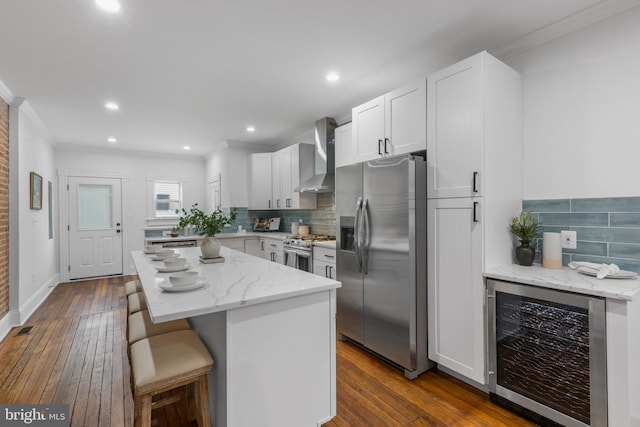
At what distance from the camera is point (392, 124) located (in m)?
2.71

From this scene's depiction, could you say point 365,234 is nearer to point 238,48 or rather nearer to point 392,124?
point 392,124

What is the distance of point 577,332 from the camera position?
5.58 feet

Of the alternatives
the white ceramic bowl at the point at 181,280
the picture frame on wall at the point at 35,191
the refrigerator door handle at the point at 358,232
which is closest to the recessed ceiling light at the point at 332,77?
the refrigerator door handle at the point at 358,232

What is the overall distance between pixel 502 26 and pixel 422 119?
0.79m

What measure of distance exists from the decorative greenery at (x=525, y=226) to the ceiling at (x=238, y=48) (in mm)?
1345

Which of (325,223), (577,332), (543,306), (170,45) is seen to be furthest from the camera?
(325,223)

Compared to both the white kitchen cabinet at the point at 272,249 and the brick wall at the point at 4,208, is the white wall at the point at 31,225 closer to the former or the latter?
the brick wall at the point at 4,208

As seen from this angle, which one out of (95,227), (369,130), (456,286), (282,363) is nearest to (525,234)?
(456,286)

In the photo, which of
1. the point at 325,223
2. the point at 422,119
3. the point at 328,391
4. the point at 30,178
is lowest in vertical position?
the point at 328,391

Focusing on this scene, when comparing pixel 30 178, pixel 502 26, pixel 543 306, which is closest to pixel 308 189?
pixel 502 26

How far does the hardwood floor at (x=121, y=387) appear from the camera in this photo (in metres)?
1.93

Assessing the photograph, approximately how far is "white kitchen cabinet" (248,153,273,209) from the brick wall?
3.16 meters

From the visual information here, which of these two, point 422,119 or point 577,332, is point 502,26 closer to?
point 422,119

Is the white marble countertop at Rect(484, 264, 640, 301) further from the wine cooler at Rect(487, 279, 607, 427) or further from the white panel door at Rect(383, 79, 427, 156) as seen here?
the white panel door at Rect(383, 79, 427, 156)
